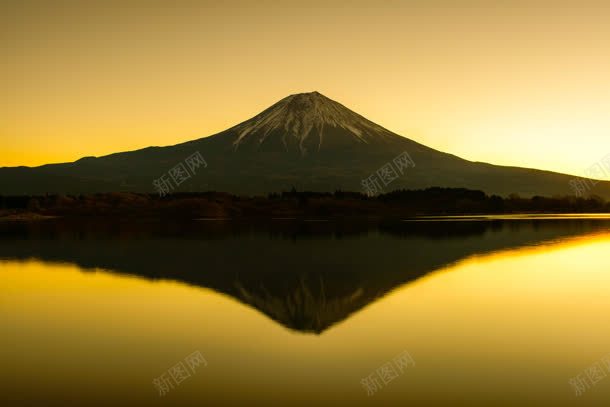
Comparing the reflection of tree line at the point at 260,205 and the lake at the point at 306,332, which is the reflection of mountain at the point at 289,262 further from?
the reflection of tree line at the point at 260,205

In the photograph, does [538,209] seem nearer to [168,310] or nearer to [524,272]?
[524,272]

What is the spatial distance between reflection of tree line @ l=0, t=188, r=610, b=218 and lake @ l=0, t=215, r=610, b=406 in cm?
7633

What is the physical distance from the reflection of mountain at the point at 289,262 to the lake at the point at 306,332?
143 millimetres

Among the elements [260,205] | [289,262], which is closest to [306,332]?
[289,262]

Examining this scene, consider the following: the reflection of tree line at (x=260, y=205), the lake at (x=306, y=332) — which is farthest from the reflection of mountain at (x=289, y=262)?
the reflection of tree line at (x=260, y=205)

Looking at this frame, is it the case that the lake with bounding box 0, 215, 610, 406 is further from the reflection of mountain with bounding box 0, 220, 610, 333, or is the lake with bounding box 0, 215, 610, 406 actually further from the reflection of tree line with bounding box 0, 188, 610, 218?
the reflection of tree line with bounding box 0, 188, 610, 218

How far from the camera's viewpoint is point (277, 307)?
17859 millimetres

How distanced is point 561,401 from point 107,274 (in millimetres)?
20894

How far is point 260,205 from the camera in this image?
111188 mm

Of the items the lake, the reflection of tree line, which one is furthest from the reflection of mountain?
the reflection of tree line

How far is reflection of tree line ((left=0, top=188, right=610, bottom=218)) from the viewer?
346 ft

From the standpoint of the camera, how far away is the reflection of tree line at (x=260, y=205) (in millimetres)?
105438

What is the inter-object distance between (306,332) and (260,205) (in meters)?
97.1

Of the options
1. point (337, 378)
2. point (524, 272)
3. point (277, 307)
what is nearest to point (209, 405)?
point (337, 378)
